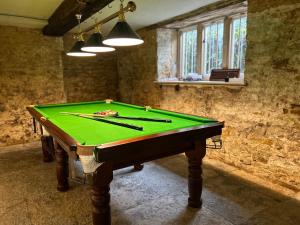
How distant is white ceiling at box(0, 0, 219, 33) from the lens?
339 centimetres

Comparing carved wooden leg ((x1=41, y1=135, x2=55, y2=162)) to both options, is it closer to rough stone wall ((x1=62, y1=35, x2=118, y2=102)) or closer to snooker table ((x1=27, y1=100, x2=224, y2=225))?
snooker table ((x1=27, y1=100, x2=224, y2=225))

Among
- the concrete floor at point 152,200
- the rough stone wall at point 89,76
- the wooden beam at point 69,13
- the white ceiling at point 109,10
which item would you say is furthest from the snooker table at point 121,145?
the rough stone wall at point 89,76

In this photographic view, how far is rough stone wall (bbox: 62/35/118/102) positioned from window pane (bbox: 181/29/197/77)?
2342 mm

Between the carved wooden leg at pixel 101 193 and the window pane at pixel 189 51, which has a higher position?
the window pane at pixel 189 51

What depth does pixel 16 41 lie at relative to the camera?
4.56m

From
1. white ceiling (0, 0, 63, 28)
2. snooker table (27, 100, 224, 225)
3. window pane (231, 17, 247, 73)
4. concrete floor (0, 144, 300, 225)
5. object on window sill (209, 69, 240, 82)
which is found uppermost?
white ceiling (0, 0, 63, 28)

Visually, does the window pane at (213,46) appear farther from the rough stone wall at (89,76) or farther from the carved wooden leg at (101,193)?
the carved wooden leg at (101,193)

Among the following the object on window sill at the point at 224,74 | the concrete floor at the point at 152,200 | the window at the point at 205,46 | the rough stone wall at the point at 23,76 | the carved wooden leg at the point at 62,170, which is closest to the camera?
the concrete floor at the point at 152,200

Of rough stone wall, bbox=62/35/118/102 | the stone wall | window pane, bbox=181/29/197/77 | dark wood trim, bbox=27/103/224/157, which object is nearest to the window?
window pane, bbox=181/29/197/77

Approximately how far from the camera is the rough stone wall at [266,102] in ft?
8.65

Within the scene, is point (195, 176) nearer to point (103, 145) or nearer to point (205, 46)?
point (103, 145)

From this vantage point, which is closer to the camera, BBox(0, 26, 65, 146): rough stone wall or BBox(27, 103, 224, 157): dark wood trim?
BBox(27, 103, 224, 157): dark wood trim

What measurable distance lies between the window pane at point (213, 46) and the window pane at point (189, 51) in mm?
295

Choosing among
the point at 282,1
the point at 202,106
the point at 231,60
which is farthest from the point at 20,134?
the point at 282,1
